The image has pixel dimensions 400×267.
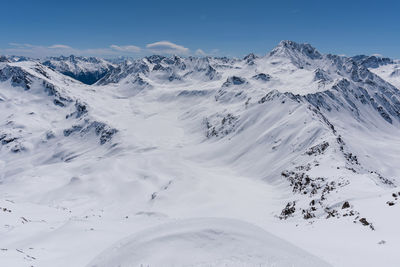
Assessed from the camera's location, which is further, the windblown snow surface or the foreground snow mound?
the windblown snow surface

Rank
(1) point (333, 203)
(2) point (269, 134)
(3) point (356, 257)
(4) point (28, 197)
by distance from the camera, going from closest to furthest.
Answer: (3) point (356, 257) < (1) point (333, 203) < (4) point (28, 197) < (2) point (269, 134)

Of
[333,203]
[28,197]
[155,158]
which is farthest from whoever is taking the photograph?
[155,158]

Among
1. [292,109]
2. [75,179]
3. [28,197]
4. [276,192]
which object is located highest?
[292,109]

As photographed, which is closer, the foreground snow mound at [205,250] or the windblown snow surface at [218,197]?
the foreground snow mound at [205,250]

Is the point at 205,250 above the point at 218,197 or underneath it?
above

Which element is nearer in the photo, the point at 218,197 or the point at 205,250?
the point at 205,250

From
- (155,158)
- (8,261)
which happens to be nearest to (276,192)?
(8,261)

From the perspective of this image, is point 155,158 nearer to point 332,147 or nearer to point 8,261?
point 332,147

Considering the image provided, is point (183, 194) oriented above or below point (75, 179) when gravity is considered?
above
